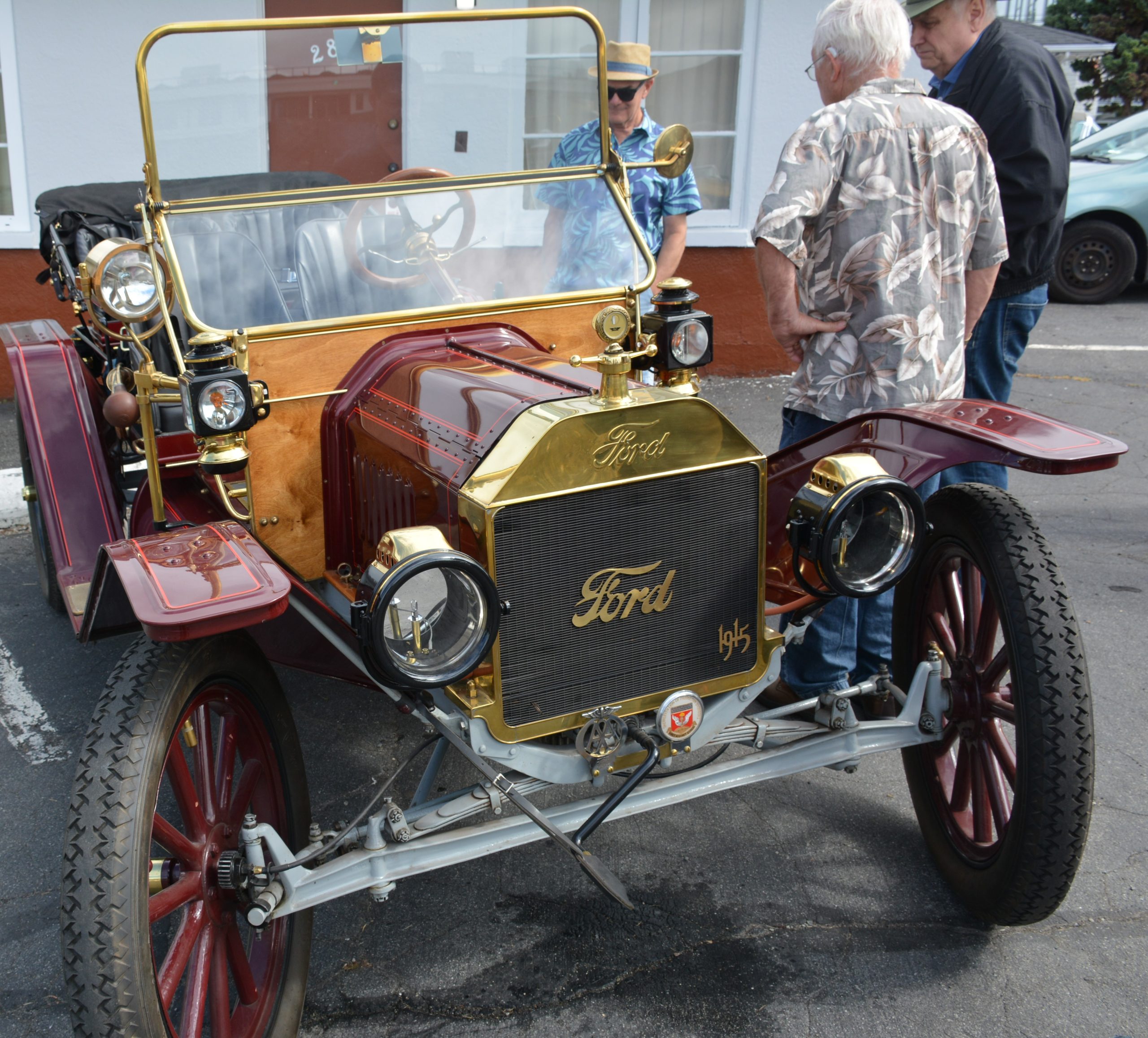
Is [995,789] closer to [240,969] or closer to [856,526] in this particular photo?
[856,526]

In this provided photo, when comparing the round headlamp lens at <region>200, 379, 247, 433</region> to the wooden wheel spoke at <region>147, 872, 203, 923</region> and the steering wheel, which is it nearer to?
the steering wheel

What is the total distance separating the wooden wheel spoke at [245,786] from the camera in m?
2.19

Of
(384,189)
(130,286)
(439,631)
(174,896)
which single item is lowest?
(174,896)

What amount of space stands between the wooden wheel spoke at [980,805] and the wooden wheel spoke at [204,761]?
5.48 ft

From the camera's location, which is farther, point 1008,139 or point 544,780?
point 1008,139

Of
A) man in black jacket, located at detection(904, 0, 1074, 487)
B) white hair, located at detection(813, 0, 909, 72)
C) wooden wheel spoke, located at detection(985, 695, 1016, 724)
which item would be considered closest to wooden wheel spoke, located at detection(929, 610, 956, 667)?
wooden wheel spoke, located at detection(985, 695, 1016, 724)

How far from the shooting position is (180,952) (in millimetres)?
1962

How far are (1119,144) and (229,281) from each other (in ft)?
29.6

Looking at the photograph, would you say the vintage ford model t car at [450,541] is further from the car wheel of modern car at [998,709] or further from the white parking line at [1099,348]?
the white parking line at [1099,348]

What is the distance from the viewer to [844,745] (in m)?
2.38

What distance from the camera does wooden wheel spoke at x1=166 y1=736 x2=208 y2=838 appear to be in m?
2.00

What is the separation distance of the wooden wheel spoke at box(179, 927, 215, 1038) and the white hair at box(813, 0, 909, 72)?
259 centimetres

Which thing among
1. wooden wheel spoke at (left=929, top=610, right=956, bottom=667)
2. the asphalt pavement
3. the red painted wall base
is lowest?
the asphalt pavement

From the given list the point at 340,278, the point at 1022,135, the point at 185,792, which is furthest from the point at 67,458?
the point at 1022,135
